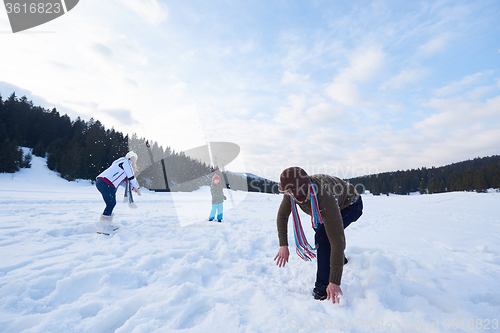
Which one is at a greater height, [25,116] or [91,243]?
[25,116]

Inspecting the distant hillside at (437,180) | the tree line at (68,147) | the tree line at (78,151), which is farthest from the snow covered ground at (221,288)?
the distant hillside at (437,180)

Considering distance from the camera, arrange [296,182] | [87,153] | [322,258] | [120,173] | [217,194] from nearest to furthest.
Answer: [296,182]
[322,258]
[120,173]
[217,194]
[87,153]

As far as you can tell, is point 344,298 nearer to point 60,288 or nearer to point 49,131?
point 60,288

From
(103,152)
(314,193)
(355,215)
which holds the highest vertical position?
(103,152)

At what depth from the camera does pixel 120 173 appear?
5.57m

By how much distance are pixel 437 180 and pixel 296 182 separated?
3549 inches

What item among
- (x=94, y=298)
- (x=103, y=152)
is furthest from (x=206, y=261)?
(x=103, y=152)

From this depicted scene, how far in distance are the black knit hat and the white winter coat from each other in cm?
483

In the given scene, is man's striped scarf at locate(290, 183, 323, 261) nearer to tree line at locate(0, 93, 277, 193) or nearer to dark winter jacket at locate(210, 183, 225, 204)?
dark winter jacket at locate(210, 183, 225, 204)

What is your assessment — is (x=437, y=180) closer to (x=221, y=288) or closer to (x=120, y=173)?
(x=221, y=288)

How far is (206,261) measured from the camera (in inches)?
138

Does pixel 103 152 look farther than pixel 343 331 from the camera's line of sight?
Yes

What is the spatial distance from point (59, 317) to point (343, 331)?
267cm

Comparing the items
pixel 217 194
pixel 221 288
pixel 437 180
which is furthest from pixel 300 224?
pixel 437 180
